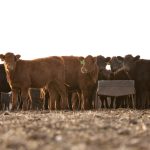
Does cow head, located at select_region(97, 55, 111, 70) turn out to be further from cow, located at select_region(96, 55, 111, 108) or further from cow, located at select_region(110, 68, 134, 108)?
cow, located at select_region(110, 68, 134, 108)

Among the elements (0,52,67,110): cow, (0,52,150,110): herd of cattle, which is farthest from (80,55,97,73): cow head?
(0,52,67,110): cow

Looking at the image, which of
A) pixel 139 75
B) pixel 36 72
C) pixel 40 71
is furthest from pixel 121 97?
pixel 36 72

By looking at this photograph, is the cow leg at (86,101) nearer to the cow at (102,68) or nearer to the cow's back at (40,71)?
the cow's back at (40,71)

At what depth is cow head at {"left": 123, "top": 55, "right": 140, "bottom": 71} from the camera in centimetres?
1953

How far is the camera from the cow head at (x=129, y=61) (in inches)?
769

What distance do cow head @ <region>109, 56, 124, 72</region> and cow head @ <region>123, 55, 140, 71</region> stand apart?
130 centimetres

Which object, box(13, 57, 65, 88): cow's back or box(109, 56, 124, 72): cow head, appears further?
box(109, 56, 124, 72): cow head

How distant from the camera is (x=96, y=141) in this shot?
5.23 m

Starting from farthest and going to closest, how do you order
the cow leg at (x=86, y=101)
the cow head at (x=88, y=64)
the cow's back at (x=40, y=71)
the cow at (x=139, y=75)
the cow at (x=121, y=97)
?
the cow at (x=121, y=97) < the cow at (x=139, y=75) < the cow head at (x=88, y=64) < the cow leg at (x=86, y=101) < the cow's back at (x=40, y=71)

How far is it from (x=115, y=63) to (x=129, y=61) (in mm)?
2176

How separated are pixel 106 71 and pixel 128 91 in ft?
11.2

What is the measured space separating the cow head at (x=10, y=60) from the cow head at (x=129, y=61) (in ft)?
16.7

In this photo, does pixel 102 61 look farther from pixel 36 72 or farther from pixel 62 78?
pixel 36 72

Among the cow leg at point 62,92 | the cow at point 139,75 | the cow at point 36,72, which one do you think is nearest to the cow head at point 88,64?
the cow at point 36,72
